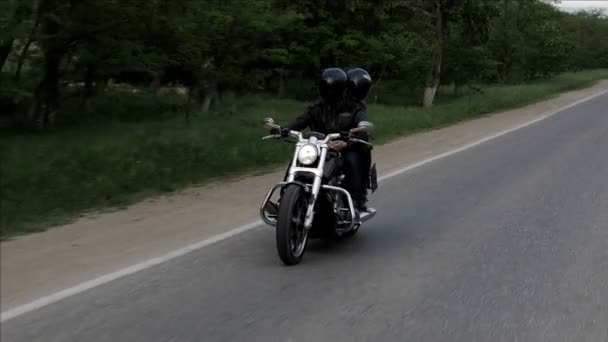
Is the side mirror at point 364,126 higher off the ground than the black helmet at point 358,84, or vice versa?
the black helmet at point 358,84

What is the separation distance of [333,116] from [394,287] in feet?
6.97

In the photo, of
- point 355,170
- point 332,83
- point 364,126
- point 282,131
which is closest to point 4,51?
point 282,131

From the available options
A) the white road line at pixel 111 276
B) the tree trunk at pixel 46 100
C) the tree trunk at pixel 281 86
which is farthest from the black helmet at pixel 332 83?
the tree trunk at pixel 281 86

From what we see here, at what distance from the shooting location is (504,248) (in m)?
7.75

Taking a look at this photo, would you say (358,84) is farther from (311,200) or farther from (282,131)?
(311,200)

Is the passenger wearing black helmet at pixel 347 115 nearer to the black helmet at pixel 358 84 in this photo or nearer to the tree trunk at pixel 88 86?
the black helmet at pixel 358 84

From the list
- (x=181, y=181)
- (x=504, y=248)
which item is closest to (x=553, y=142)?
(x=181, y=181)

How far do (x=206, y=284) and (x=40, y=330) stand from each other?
154cm

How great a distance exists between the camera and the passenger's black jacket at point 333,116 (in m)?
7.74

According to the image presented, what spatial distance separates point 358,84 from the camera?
7.70 meters

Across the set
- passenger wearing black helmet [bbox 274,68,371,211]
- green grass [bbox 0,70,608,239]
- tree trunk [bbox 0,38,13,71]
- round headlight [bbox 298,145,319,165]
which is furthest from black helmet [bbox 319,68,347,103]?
tree trunk [bbox 0,38,13,71]

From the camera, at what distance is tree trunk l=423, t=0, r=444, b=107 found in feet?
102

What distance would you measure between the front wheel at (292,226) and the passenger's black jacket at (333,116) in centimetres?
108

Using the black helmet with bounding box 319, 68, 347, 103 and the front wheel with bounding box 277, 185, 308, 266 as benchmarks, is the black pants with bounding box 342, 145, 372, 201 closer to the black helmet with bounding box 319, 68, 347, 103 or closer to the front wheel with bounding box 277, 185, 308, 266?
the black helmet with bounding box 319, 68, 347, 103
